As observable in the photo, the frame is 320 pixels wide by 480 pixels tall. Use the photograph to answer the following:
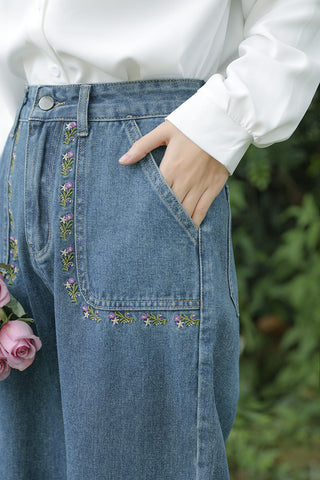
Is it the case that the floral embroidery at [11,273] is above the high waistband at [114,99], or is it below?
below

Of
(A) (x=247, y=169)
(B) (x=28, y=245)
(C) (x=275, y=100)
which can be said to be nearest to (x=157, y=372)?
(B) (x=28, y=245)

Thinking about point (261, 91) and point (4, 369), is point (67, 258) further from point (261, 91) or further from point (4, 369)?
point (261, 91)

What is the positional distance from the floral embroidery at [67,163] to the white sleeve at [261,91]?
8.3 inches

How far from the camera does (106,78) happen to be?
116 centimetres

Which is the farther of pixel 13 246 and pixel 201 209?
pixel 13 246

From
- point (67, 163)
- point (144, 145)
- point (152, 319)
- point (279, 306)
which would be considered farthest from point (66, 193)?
point (279, 306)

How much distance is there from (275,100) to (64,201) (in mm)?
450

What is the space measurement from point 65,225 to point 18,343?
259mm

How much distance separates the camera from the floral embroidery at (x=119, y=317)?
1.07 metres

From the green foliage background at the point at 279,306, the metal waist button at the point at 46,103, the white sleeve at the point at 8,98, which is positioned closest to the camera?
the metal waist button at the point at 46,103

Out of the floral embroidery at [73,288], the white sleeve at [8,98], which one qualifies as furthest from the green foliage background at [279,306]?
the floral embroidery at [73,288]

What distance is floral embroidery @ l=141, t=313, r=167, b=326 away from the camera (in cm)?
107

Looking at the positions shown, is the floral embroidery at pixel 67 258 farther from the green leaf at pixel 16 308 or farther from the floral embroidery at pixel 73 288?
the green leaf at pixel 16 308

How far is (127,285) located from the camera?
1.07 meters
